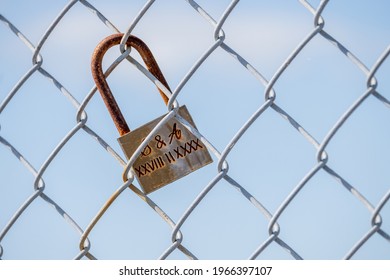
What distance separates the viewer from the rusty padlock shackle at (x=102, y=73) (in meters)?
2.43

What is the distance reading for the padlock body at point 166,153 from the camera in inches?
95.6

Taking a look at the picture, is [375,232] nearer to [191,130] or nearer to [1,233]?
[191,130]

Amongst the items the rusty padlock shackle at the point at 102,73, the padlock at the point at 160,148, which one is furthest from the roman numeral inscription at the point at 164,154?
the rusty padlock shackle at the point at 102,73

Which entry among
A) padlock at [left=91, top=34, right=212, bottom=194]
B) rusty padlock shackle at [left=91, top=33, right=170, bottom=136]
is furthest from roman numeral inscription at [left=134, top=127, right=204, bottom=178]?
rusty padlock shackle at [left=91, top=33, right=170, bottom=136]

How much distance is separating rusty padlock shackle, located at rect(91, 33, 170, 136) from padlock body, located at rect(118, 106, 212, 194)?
0.09m

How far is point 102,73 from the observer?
7.98ft

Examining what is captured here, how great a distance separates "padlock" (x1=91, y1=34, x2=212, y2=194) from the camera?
243 centimetres

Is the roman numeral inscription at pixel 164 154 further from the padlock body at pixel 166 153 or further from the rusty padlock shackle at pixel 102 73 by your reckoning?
the rusty padlock shackle at pixel 102 73

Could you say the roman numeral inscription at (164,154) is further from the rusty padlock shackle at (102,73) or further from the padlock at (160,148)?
the rusty padlock shackle at (102,73)

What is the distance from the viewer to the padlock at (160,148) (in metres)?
2.43

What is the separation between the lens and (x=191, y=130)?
2.39m

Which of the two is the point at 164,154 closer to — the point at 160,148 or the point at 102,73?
the point at 160,148
